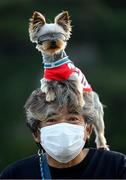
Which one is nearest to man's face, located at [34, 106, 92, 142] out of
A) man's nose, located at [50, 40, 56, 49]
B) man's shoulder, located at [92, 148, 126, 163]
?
man's shoulder, located at [92, 148, 126, 163]

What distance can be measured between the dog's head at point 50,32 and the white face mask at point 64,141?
53cm

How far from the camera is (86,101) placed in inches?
197

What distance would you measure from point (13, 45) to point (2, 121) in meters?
2.26

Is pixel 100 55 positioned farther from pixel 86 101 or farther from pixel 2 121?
pixel 86 101

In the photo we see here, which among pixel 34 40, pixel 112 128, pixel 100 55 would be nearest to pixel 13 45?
pixel 100 55

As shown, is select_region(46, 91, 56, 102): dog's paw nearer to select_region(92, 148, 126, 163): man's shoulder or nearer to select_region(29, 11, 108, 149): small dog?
select_region(29, 11, 108, 149): small dog

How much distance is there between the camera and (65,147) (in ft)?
16.1

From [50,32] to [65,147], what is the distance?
0.72 meters

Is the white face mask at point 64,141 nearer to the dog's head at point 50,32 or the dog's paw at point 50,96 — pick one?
the dog's paw at point 50,96

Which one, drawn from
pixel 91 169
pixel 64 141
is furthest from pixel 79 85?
pixel 91 169

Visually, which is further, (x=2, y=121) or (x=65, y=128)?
(x=2, y=121)

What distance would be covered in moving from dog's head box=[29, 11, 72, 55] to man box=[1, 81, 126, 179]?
0.34m

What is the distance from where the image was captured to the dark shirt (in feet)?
16.0

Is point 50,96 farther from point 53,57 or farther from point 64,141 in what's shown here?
point 53,57
